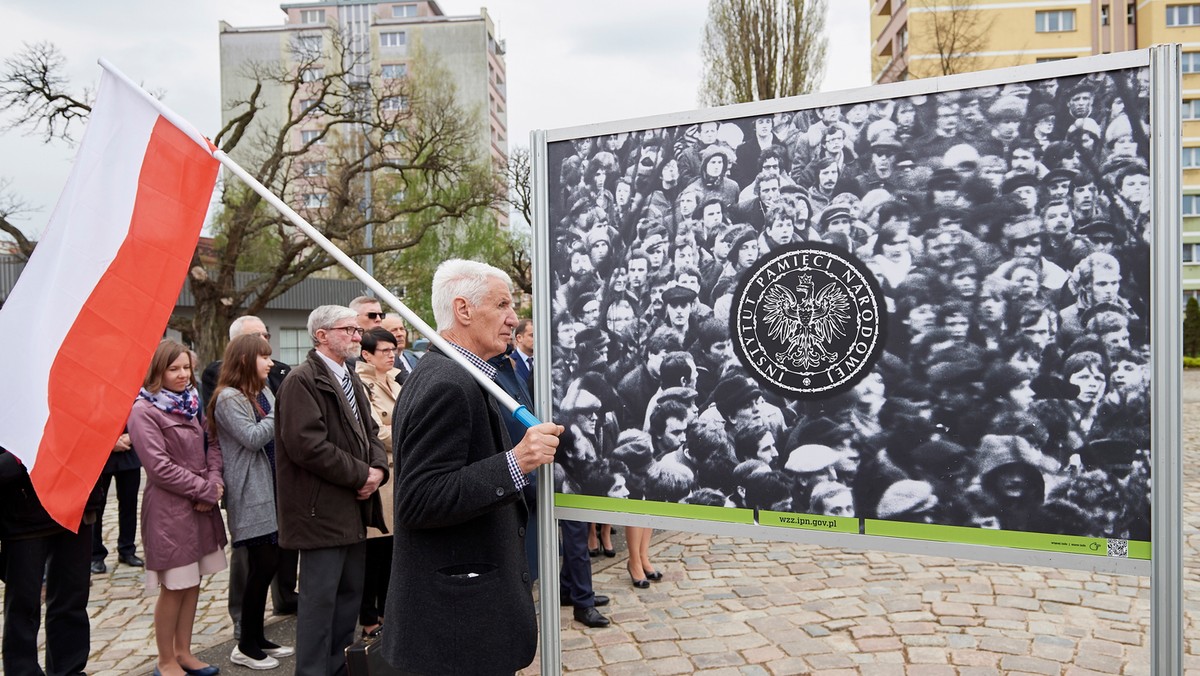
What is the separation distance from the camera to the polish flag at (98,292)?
10.7 feet

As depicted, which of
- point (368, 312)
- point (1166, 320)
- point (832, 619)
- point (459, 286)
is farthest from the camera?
point (368, 312)

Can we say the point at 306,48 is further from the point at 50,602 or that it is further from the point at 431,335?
the point at 431,335

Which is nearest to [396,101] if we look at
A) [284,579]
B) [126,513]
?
[126,513]

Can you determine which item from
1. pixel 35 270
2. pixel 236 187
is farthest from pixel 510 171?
pixel 35 270

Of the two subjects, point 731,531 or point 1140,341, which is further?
point 731,531

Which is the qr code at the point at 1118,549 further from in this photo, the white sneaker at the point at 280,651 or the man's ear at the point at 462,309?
the white sneaker at the point at 280,651

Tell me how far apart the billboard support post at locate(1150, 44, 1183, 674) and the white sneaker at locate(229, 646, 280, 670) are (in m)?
4.81

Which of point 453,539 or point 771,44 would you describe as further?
point 771,44

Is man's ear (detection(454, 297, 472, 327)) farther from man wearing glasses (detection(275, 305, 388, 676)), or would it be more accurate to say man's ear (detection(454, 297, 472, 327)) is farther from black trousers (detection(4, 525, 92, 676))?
black trousers (detection(4, 525, 92, 676))

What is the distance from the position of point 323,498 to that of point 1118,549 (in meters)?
Answer: 3.73

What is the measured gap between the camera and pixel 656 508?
9.89 feet

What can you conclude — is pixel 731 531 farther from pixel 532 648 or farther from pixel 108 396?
pixel 108 396

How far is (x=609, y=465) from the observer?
3.10m

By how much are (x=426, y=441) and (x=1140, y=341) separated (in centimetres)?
205
